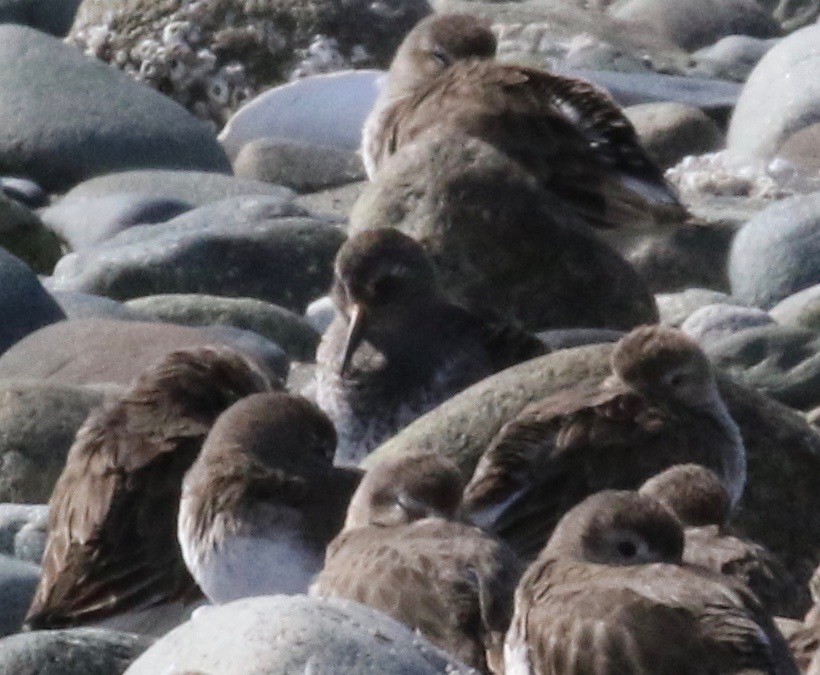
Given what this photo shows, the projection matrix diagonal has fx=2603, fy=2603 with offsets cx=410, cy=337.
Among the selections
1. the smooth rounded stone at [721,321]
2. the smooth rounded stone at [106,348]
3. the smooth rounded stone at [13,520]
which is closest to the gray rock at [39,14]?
the smooth rounded stone at [106,348]

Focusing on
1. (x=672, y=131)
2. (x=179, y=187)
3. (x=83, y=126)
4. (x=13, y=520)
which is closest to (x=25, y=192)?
(x=83, y=126)

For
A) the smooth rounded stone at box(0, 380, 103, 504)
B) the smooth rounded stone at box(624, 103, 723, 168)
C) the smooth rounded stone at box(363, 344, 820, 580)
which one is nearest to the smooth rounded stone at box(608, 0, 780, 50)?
the smooth rounded stone at box(624, 103, 723, 168)

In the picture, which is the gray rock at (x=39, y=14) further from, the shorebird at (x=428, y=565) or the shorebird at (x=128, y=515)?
the shorebird at (x=428, y=565)

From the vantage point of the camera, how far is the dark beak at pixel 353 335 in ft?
25.3

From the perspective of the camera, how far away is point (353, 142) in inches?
528

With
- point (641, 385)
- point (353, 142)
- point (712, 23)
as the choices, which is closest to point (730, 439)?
point (641, 385)

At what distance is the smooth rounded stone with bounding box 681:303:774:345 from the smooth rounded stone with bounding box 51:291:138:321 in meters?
2.10

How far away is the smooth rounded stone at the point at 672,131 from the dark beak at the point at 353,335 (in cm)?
516

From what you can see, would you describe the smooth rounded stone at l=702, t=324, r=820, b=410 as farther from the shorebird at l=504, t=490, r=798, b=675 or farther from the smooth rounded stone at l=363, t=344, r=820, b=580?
the shorebird at l=504, t=490, r=798, b=675

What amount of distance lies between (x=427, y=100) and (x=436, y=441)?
9.32 ft

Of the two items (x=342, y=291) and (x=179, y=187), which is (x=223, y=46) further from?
(x=342, y=291)

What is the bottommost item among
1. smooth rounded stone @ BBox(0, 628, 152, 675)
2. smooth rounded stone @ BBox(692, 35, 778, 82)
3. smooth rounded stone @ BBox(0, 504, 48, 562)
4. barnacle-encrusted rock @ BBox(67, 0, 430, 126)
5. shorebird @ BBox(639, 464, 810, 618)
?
smooth rounded stone @ BBox(692, 35, 778, 82)

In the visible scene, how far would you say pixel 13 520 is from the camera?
720cm

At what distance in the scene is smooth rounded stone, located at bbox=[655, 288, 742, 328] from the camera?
32.0 ft
